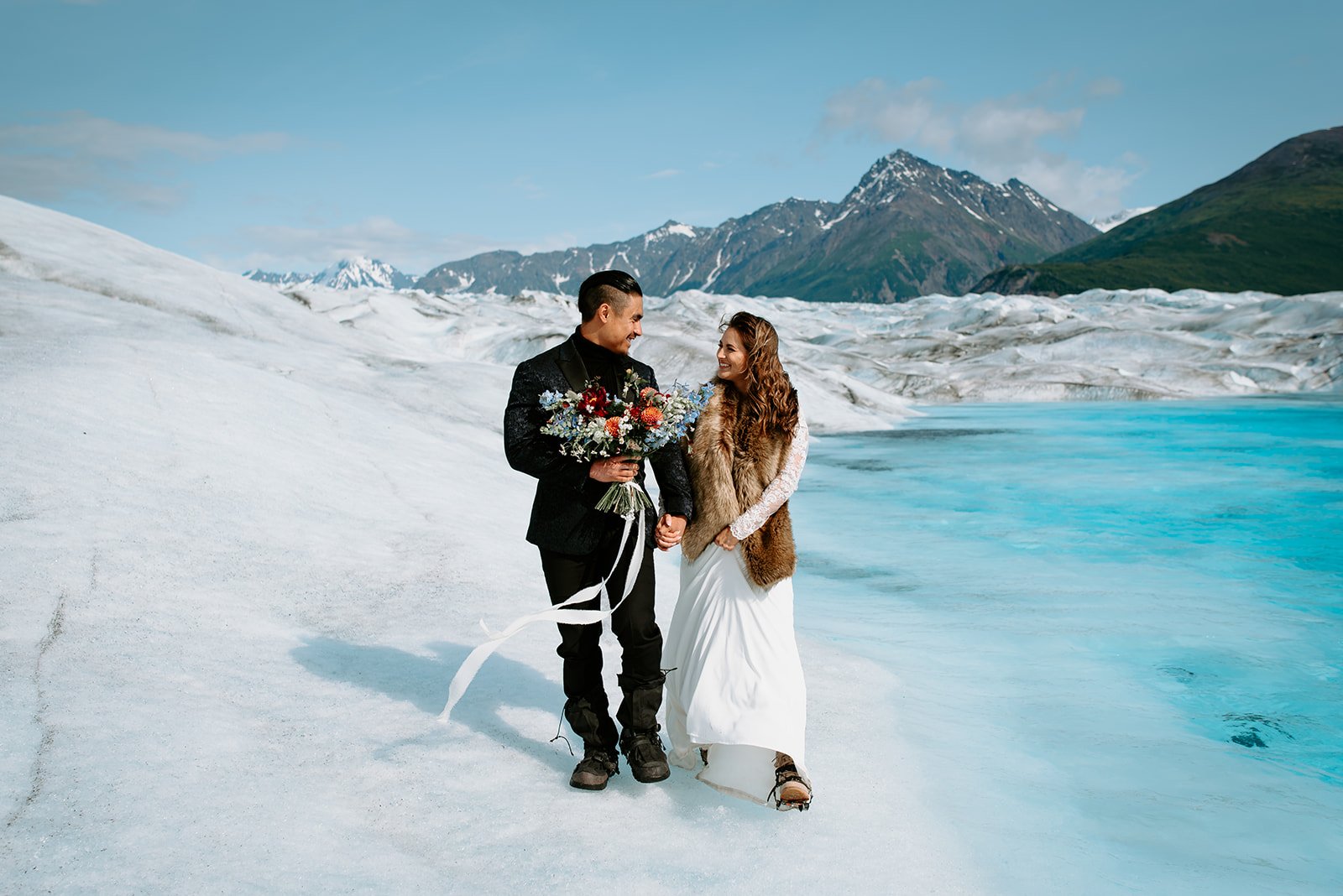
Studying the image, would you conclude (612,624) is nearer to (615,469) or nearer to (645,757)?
(645,757)

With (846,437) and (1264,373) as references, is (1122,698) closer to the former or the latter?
(846,437)

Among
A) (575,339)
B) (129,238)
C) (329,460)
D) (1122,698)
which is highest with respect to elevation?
(129,238)

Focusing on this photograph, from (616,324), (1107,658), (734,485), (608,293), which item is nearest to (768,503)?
(734,485)

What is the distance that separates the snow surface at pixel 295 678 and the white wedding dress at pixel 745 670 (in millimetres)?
265

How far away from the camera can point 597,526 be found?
13.9 feet

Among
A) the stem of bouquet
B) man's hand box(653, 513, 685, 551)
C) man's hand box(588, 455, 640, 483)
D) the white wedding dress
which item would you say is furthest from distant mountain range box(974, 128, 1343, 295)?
man's hand box(588, 455, 640, 483)

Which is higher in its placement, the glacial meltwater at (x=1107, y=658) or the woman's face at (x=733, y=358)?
the woman's face at (x=733, y=358)

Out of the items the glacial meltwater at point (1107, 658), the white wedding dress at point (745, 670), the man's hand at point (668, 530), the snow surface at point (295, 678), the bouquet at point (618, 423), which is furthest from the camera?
the glacial meltwater at point (1107, 658)

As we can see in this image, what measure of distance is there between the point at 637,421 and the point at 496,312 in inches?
1909

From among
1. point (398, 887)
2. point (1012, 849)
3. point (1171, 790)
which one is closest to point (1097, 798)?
point (1171, 790)

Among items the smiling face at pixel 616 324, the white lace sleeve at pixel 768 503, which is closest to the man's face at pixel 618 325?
the smiling face at pixel 616 324

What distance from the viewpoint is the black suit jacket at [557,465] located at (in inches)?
160

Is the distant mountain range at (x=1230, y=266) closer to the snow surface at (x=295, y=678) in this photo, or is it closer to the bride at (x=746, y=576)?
the snow surface at (x=295, y=678)

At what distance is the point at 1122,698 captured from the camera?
7.01 metres
